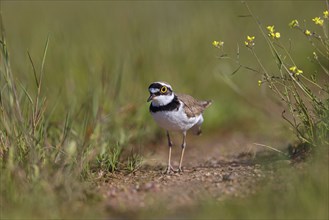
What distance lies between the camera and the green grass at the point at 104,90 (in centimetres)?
445

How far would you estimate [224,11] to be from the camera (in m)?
10.2

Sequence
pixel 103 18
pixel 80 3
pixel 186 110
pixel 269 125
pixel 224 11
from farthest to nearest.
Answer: pixel 80 3, pixel 103 18, pixel 224 11, pixel 269 125, pixel 186 110

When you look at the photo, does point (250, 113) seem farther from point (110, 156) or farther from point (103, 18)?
point (103, 18)

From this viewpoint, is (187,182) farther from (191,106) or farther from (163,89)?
(191,106)

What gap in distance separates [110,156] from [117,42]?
3.75 m

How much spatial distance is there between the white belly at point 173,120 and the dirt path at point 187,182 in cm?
41

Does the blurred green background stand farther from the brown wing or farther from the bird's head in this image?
the bird's head

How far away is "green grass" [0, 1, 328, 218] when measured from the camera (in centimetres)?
445

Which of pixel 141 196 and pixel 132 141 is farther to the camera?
pixel 132 141

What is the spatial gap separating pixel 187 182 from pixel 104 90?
7.80 ft

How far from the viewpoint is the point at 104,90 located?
23.4 ft

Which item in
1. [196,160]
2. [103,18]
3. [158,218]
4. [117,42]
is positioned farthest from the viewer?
[103,18]

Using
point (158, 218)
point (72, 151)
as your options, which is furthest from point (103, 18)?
point (158, 218)

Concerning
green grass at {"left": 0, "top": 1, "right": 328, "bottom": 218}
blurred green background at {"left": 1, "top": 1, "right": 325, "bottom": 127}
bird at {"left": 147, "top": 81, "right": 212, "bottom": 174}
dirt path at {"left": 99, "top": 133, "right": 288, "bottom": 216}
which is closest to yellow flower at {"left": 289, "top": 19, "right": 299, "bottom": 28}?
green grass at {"left": 0, "top": 1, "right": 328, "bottom": 218}
